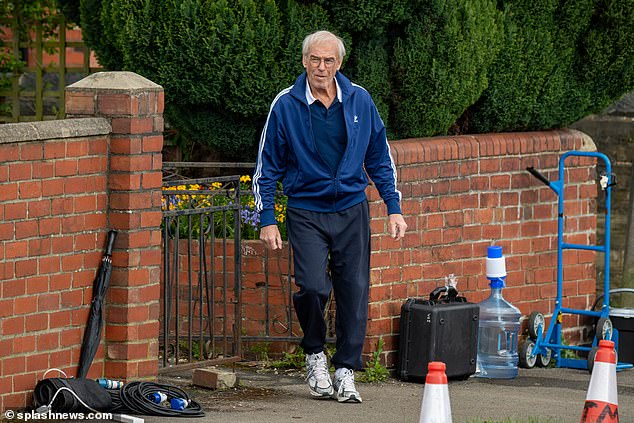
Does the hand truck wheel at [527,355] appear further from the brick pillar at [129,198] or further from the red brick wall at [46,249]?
the red brick wall at [46,249]

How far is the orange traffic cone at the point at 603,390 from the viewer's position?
5934 mm

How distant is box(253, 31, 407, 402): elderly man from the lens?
23.0 feet

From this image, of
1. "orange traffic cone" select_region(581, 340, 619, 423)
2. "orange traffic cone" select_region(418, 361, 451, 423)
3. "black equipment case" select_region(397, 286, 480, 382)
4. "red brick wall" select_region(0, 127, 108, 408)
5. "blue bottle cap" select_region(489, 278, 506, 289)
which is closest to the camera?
"orange traffic cone" select_region(418, 361, 451, 423)

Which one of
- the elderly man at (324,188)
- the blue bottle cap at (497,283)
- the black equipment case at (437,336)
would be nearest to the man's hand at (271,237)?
the elderly man at (324,188)

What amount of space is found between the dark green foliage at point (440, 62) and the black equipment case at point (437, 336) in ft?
4.31

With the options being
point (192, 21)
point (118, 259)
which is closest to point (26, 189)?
point (118, 259)

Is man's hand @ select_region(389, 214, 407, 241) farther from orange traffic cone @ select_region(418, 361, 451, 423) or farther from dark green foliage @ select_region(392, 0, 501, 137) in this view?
dark green foliage @ select_region(392, 0, 501, 137)

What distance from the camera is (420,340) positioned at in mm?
8195

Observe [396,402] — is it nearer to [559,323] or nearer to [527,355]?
[527,355]

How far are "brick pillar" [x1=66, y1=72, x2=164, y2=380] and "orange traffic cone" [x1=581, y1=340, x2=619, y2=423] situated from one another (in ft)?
7.92

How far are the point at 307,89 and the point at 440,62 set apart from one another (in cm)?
204

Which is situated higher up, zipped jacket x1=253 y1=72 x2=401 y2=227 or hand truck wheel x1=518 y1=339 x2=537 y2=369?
zipped jacket x1=253 y1=72 x2=401 y2=227

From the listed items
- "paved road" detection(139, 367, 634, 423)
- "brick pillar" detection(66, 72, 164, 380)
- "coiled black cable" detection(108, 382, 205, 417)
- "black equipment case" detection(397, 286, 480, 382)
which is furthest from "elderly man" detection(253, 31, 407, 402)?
"black equipment case" detection(397, 286, 480, 382)

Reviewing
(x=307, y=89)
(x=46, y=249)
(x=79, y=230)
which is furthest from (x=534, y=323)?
(x=46, y=249)
